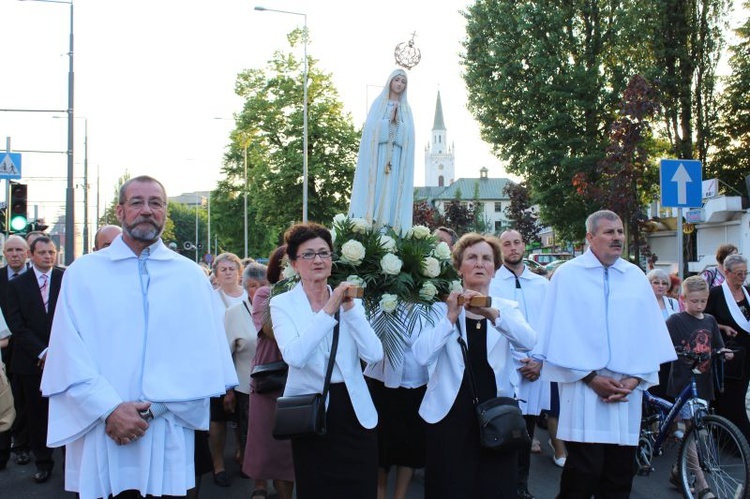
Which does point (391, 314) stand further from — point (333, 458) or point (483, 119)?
point (483, 119)

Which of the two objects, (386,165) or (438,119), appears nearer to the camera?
(386,165)

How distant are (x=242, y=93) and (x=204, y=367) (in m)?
37.1

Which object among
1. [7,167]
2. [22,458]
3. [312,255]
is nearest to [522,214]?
[7,167]

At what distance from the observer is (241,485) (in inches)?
280

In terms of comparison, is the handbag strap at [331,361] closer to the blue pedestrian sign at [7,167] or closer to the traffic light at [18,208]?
the traffic light at [18,208]

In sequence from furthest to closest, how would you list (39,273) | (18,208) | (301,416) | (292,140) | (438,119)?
(438,119) < (292,140) < (18,208) < (39,273) < (301,416)

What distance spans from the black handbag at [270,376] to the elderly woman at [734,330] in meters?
4.70

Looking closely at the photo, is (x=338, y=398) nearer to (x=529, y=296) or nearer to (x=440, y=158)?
(x=529, y=296)

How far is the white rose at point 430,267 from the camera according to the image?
532 centimetres

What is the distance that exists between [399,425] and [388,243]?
136 centimetres

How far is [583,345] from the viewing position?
504 centimetres

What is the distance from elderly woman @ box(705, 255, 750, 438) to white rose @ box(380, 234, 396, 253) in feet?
13.4

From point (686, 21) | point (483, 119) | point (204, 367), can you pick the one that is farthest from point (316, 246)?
point (686, 21)

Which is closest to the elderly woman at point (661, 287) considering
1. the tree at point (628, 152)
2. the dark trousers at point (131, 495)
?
the dark trousers at point (131, 495)
